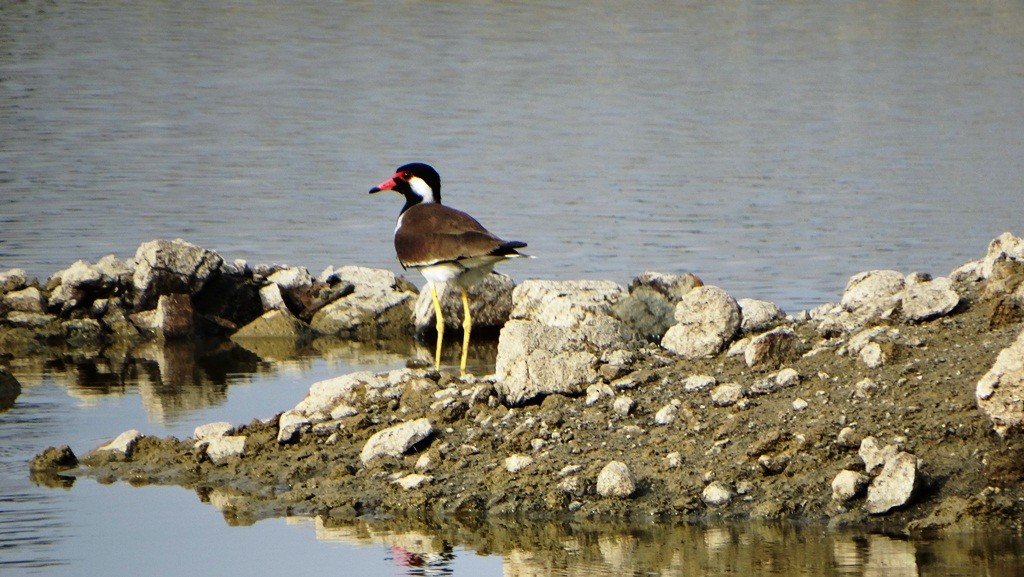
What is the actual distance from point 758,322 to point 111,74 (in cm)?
3794

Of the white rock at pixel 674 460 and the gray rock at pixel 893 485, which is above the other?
the white rock at pixel 674 460

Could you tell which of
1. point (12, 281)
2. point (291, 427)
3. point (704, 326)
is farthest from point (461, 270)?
point (12, 281)

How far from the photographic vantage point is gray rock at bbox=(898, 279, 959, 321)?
11.0 m

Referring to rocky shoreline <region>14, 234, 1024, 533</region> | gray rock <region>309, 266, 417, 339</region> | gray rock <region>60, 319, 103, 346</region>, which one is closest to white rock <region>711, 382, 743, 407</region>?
rocky shoreline <region>14, 234, 1024, 533</region>

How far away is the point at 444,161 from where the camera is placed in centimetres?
3111

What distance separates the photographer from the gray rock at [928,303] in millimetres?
10961

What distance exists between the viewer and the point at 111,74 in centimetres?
4716

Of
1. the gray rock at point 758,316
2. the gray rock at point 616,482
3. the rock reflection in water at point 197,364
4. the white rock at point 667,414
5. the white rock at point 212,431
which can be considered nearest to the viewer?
the gray rock at point 616,482

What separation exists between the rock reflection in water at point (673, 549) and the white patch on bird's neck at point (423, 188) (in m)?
5.18

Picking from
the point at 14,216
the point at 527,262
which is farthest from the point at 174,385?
the point at 14,216

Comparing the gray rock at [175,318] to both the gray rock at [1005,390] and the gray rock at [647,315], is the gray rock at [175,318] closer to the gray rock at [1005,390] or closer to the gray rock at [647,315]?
the gray rock at [647,315]

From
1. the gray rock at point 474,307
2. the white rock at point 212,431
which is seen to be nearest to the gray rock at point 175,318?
the gray rock at point 474,307

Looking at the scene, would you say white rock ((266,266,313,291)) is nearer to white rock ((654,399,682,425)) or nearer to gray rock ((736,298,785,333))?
gray rock ((736,298,785,333))

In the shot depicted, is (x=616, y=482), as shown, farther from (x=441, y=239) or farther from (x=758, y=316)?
(x=441, y=239)
